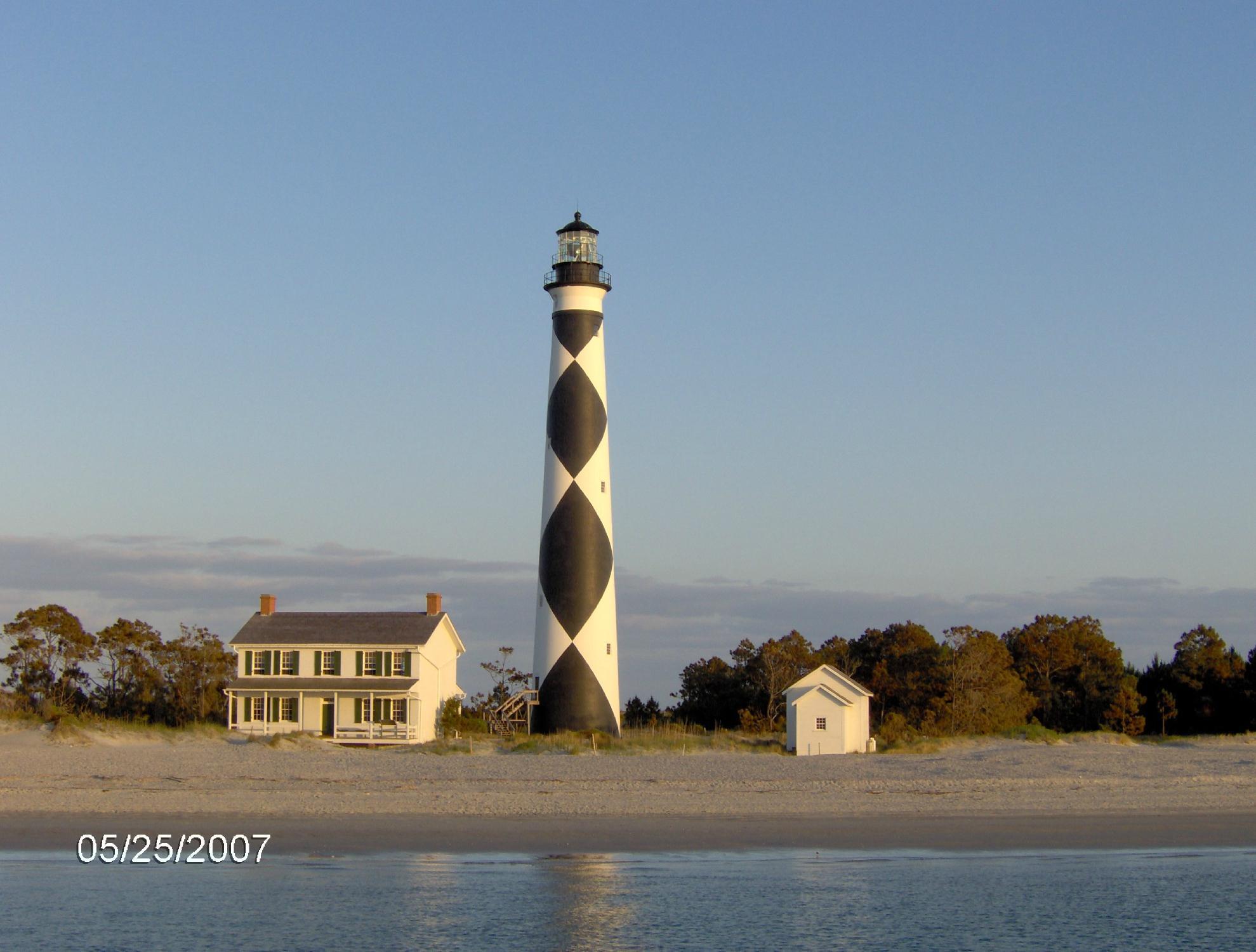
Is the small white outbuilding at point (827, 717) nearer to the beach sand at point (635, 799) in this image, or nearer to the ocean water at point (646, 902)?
the beach sand at point (635, 799)

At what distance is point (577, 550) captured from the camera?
36938 millimetres

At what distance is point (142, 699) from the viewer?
143ft

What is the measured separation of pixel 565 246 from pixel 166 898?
26411 mm

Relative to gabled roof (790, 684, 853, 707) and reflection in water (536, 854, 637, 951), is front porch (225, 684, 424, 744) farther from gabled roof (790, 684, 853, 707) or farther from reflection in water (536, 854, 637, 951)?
reflection in water (536, 854, 637, 951)

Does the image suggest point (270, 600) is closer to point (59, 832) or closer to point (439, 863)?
point (59, 832)

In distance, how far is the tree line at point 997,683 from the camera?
42.9 metres

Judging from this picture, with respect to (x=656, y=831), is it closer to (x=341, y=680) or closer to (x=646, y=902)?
(x=646, y=902)

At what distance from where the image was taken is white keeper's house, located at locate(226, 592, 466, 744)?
40.9m

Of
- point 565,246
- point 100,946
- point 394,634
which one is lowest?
point 100,946

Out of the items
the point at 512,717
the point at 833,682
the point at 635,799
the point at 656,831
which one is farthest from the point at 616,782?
the point at 512,717

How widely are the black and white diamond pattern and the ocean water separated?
60.6 feet

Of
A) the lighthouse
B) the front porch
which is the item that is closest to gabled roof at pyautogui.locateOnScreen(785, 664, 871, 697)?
the lighthouse

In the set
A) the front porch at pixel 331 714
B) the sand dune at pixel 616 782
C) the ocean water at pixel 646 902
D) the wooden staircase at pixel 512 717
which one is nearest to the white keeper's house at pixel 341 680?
the front porch at pixel 331 714

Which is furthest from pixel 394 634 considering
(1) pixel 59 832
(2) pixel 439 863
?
(2) pixel 439 863
